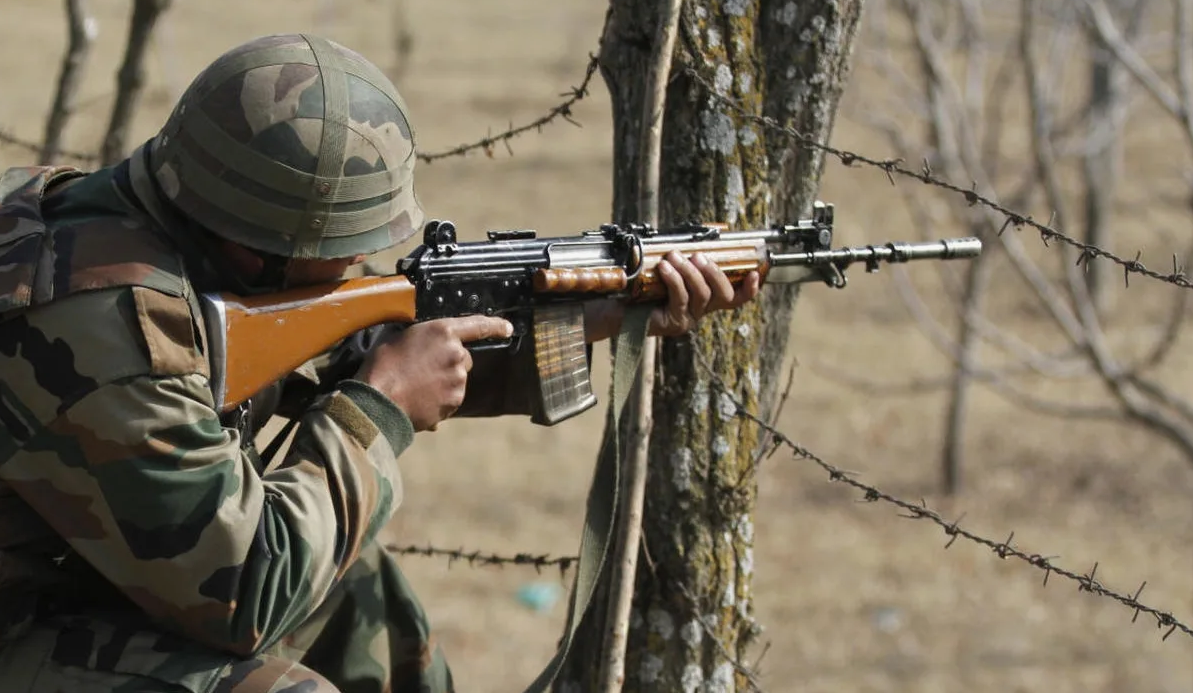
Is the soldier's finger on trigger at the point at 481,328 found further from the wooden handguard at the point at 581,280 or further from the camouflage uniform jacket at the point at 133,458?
the camouflage uniform jacket at the point at 133,458

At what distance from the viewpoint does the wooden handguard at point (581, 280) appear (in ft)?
9.59

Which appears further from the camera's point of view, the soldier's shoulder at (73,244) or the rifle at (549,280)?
the rifle at (549,280)

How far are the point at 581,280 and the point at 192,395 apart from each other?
0.89 metres

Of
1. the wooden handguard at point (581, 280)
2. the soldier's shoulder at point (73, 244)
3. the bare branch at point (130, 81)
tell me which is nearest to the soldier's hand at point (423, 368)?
the wooden handguard at point (581, 280)

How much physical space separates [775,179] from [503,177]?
13.7 meters

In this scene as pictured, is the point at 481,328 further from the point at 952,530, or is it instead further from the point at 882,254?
the point at 952,530

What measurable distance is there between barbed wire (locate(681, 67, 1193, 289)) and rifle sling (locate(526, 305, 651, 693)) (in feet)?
1.51

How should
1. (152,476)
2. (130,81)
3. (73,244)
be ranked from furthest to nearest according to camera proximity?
(130,81), (73,244), (152,476)

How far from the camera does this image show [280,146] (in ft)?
8.11

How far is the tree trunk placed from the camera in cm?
308

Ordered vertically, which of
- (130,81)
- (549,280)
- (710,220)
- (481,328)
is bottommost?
(481,328)

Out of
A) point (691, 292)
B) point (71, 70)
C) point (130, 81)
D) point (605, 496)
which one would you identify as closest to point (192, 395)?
point (605, 496)

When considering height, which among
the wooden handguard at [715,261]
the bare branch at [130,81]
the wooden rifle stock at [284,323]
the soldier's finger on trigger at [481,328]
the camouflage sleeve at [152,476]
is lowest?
the camouflage sleeve at [152,476]

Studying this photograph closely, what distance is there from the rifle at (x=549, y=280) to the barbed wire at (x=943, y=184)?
0.16 meters
